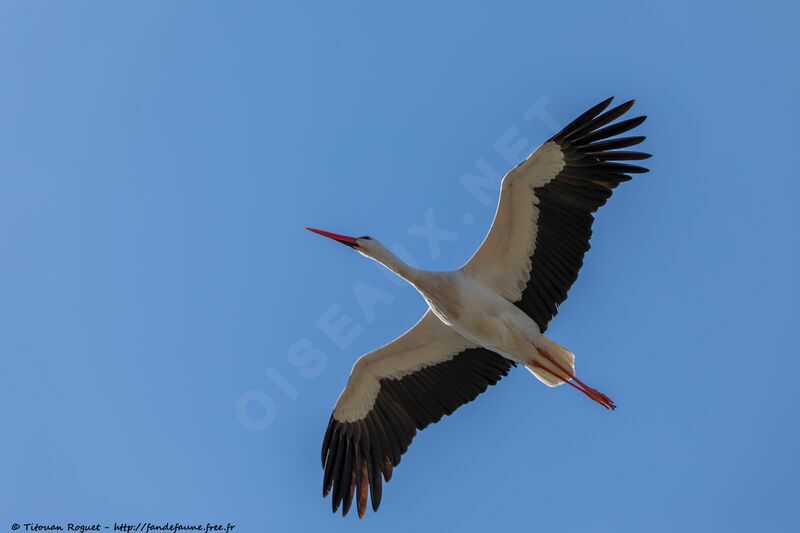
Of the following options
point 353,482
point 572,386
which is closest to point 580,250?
point 572,386

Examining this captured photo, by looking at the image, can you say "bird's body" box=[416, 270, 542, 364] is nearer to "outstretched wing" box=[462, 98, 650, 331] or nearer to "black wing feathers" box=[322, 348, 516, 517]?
"outstretched wing" box=[462, 98, 650, 331]

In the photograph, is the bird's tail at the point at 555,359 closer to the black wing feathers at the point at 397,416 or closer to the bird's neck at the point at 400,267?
the black wing feathers at the point at 397,416

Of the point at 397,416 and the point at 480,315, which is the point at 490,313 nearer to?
the point at 480,315

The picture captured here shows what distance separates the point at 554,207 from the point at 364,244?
197cm

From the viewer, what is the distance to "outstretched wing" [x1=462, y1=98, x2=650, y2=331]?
9438mm

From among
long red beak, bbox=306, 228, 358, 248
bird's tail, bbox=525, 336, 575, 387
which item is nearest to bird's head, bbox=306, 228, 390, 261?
long red beak, bbox=306, 228, 358, 248

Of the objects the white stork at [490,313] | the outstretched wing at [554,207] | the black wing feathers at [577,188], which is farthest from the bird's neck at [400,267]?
the black wing feathers at [577,188]

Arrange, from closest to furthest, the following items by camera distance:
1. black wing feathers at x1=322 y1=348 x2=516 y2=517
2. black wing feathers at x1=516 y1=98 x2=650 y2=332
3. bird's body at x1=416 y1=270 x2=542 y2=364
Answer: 1. black wing feathers at x1=516 y1=98 x2=650 y2=332
2. bird's body at x1=416 y1=270 x2=542 y2=364
3. black wing feathers at x1=322 y1=348 x2=516 y2=517

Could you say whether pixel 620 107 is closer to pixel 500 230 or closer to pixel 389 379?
pixel 500 230

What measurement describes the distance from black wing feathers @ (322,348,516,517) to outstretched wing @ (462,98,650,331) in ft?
3.15

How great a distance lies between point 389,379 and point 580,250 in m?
2.50

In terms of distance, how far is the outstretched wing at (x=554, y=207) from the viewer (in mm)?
9438

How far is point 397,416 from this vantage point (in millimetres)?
10422

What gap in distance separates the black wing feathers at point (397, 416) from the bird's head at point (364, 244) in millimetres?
1425
